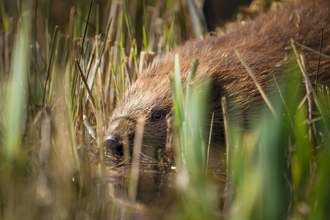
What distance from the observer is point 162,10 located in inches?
249

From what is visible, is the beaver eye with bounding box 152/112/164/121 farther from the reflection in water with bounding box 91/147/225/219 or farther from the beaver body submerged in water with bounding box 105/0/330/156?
the reflection in water with bounding box 91/147/225/219

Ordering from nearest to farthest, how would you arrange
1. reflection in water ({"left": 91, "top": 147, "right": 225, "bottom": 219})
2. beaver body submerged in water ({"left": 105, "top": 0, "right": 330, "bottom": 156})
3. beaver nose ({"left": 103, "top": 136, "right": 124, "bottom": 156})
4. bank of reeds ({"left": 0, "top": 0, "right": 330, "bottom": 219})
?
bank of reeds ({"left": 0, "top": 0, "right": 330, "bottom": 219}) < reflection in water ({"left": 91, "top": 147, "right": 225, "bottom": 219}) < beaver nose ({"left": 103, "top": 136, "right": 124, "bottom": 156}) < beaver body submerged in water ({"left": 105, "top": 0, "right": 330, "bottom": 156})

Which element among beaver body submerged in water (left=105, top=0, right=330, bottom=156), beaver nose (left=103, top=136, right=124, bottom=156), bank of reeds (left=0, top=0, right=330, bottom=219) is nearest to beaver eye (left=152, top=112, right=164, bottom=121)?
beaver body submerged in water (left=105, top=0, right=330, bottom=156)

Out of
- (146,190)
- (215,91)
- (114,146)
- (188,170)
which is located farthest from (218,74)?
(188,170)

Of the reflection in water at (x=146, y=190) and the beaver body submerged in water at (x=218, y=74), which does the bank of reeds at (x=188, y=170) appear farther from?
the beaver body submerged in water at (x=218, y=74)

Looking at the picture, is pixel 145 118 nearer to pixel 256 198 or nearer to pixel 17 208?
pixel 17 208

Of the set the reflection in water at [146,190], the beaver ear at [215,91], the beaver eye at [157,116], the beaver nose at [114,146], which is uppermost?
the beaver ear at [215,91]

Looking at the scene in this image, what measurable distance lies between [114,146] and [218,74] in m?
0.71

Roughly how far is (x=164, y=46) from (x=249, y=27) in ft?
2.83

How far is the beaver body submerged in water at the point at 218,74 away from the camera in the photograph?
11.9 ft

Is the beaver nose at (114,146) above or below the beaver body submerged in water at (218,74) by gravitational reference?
below

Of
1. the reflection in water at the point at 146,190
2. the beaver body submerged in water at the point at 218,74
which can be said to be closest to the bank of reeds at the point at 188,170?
the reflection in water at the point at 146,190

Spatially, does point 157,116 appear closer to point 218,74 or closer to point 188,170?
point 218,74

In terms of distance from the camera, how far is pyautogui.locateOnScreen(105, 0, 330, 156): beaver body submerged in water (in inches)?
143
